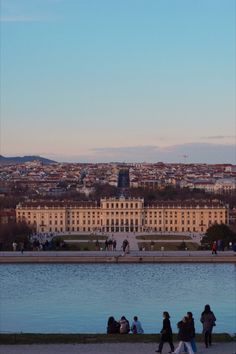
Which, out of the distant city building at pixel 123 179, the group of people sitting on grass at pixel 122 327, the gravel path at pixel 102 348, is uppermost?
the distant city building at pixel 123 179

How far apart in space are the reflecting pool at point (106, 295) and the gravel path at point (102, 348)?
8.48 feet

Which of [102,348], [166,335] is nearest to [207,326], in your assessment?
[166,335]

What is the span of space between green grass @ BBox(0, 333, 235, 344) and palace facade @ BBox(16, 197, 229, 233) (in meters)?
54.2

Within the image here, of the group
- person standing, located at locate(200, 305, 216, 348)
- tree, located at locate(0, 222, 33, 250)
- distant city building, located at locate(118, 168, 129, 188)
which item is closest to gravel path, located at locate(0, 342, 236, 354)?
person standing, located at locate(200, 305, 216, 348)

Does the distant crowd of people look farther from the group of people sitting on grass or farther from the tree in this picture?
the tree

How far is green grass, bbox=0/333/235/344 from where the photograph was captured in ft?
38.0

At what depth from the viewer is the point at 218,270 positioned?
2225cm

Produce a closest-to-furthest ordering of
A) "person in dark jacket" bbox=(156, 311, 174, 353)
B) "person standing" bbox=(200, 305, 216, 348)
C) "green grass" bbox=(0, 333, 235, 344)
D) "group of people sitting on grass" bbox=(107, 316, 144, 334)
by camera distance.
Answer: "person in dark jacket" bbox=(156, 311, 174, 353) < "person standing" bbox=(200, 305, 216, 348) < "green grass" bbox=(0, 333, 235, 344) < "group of people sitting on grass" bbox=(107, 316, 144, 334)

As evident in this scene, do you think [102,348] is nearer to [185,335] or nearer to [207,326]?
[185,335]

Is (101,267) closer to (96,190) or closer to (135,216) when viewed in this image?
(135,216)

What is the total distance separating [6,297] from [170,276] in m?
4.71

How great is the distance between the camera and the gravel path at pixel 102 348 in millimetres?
10875

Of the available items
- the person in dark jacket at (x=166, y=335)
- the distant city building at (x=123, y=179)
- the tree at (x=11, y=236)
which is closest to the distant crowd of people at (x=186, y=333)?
the person in dark jacket at (x=166, y=335)

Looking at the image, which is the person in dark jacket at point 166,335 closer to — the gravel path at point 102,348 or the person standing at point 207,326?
the gravel path at point 102,348
